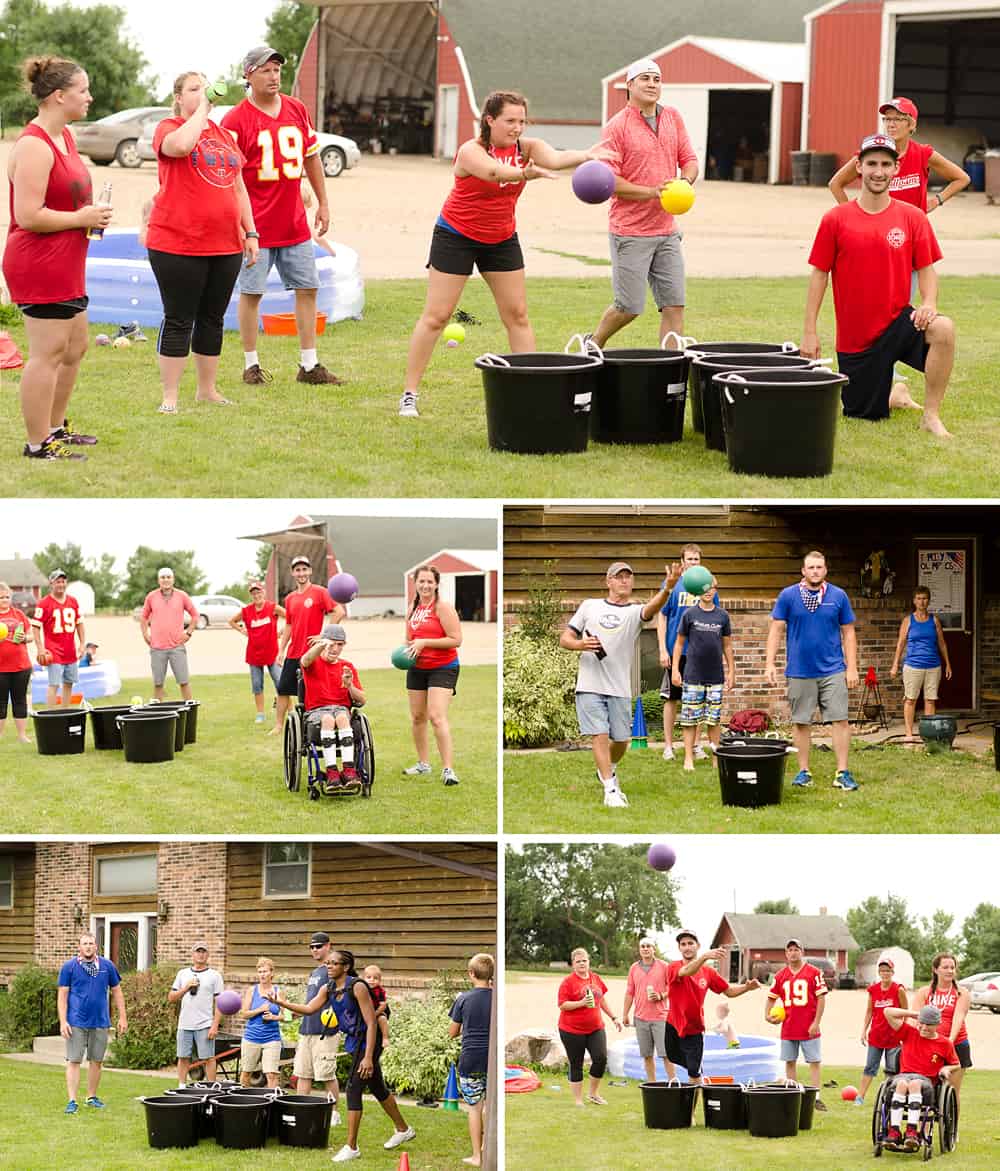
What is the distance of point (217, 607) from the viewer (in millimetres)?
24156

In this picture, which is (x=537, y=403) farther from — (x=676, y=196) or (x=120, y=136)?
(x=120, y=136)

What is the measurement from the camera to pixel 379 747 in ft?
34.2

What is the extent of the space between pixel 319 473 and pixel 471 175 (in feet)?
6.14

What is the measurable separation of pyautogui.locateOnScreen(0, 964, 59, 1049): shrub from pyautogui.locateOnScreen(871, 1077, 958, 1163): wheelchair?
897 centimetres

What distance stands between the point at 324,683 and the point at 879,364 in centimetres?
379

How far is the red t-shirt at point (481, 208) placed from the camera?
28.2 ft

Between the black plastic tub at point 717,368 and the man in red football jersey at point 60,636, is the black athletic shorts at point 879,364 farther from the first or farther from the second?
the man in red football jersey at point 60,636

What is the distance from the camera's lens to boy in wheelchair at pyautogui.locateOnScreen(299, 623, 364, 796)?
880 cm

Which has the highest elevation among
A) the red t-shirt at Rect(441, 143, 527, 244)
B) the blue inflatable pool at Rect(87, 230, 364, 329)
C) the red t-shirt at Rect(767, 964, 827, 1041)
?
the red t-shirt at Rect(441, 143, 527, 244)

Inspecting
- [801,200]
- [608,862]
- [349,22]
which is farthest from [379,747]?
[349,22]

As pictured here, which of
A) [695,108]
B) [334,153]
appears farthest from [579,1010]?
[695,108]

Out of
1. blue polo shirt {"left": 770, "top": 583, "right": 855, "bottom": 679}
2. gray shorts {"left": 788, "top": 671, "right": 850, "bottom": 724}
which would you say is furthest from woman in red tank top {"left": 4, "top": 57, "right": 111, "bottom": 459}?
gray shorts {"left": 788, "top": 671, "right": 850, "bottom": 724}

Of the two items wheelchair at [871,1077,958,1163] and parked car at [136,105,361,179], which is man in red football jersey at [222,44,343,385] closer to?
wheelchair at [871,1077,958,1163]

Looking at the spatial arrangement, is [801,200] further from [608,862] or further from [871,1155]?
[871,1155]
